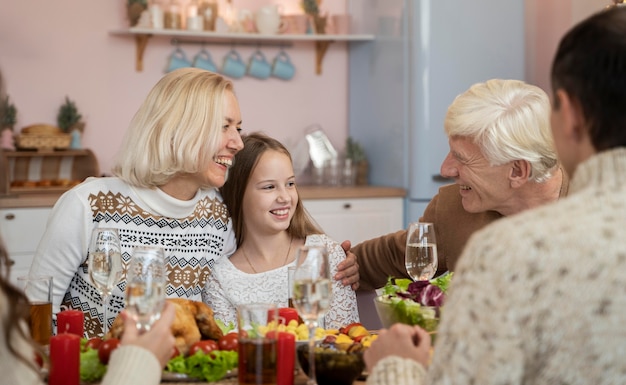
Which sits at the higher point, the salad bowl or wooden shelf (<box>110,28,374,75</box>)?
wooden shelf (<box>110,28,374,75</box>)

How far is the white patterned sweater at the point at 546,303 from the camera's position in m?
1.18

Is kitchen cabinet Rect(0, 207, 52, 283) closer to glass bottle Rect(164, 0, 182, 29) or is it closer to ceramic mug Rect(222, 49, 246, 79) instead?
glass bottle Rect(164, 0, 182, 29)

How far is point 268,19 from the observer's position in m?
5.09

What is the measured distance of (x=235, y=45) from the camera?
17.2 feet

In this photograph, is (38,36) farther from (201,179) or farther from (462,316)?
(462,316)

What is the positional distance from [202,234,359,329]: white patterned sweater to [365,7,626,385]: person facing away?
1.39m

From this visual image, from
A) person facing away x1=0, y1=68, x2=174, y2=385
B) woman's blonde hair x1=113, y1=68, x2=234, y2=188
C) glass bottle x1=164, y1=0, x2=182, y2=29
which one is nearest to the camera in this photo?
person facing away x1=0, y1=68, x2=174, y2=385

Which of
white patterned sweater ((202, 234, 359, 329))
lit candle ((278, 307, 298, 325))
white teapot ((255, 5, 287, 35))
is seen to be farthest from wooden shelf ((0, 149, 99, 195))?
lit candle ((278, 307, 298, 325))

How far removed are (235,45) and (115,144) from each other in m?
0.87

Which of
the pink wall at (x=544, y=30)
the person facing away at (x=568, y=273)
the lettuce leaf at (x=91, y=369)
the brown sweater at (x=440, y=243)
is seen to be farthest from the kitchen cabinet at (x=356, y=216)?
the person facing away at (x=568, y=273)

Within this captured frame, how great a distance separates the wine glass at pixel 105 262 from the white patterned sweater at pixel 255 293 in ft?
1.85

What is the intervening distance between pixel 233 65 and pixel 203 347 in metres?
3.51

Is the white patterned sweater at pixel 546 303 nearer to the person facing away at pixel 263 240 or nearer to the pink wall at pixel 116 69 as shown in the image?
the person facing away at pixel 263 240

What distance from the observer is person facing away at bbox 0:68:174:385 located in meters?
1.38
